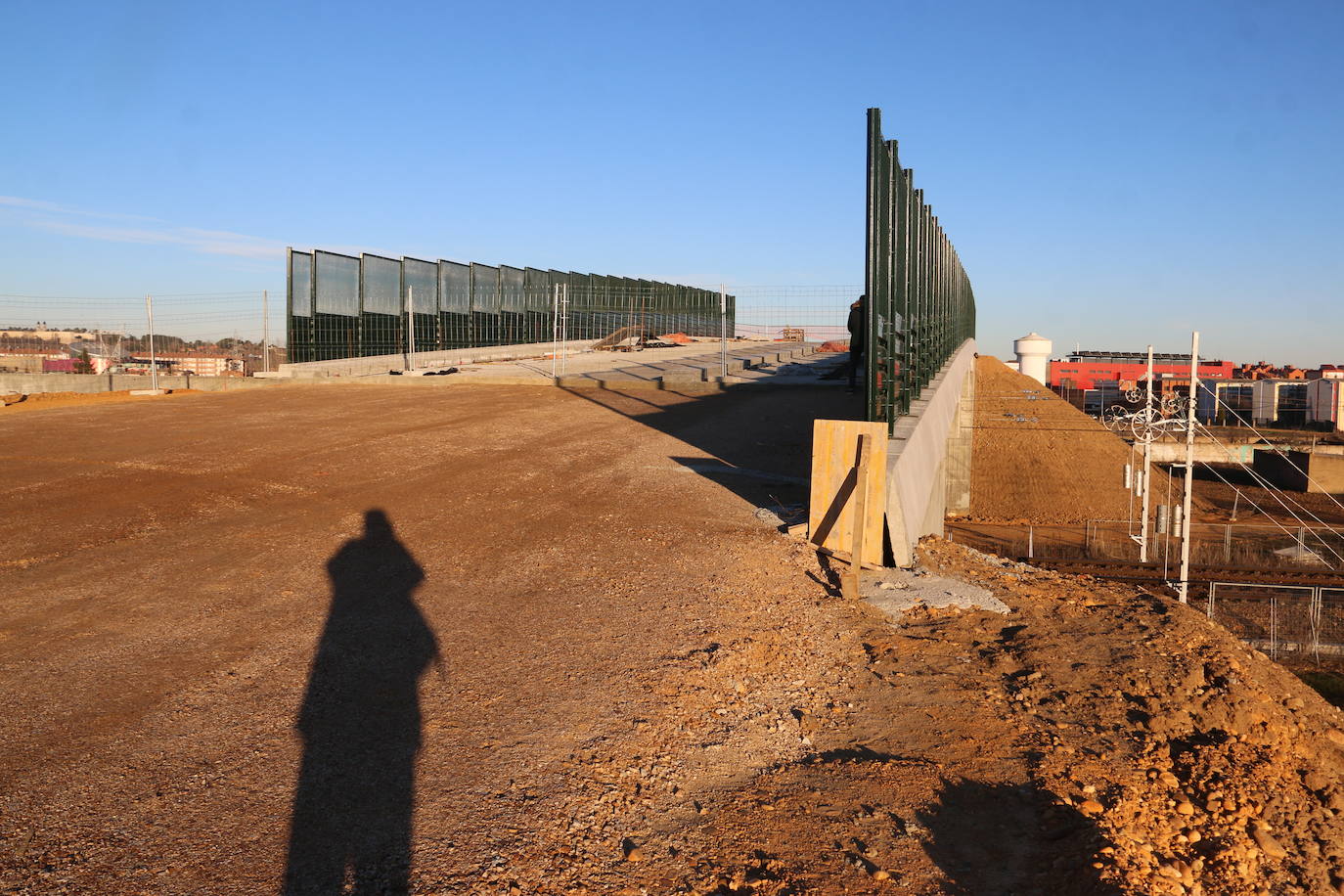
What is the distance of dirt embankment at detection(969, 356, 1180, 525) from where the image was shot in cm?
3038

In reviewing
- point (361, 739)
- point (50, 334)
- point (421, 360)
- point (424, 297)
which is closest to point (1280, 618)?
point (361, 739)

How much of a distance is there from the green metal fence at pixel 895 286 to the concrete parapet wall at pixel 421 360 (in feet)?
39.6

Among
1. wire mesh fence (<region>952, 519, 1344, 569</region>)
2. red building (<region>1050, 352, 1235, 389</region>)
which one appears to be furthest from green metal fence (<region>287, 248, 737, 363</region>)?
red building (<region>1050, 352, 1235, 389</region>)

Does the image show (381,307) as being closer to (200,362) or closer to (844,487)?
(200,362)

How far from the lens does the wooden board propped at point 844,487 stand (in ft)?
21.5

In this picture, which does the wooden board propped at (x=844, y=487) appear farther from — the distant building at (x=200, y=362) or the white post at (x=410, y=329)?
the distant building at (x=200, y=362)

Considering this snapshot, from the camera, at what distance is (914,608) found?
600 cm

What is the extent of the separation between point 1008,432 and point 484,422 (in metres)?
27.4

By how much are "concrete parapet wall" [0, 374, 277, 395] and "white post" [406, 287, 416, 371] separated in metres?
4.61

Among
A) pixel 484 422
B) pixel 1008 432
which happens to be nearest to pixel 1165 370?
pixel 1008 432

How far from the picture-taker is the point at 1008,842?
339 cm

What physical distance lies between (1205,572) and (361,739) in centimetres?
2107

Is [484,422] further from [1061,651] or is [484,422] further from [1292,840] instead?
[1292,840]

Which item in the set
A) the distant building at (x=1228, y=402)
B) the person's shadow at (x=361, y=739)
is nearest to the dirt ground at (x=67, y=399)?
the person's shadow at (x=361, y=739)
